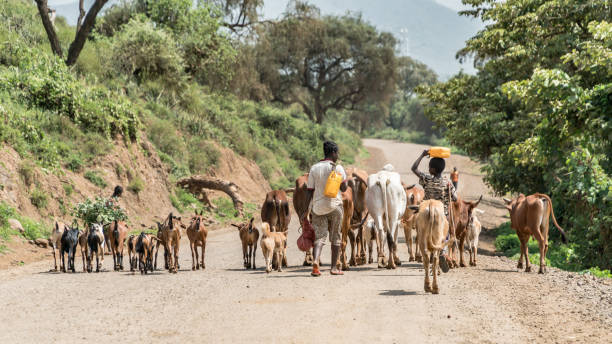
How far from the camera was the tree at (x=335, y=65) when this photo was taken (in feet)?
185

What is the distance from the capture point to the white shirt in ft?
36.2

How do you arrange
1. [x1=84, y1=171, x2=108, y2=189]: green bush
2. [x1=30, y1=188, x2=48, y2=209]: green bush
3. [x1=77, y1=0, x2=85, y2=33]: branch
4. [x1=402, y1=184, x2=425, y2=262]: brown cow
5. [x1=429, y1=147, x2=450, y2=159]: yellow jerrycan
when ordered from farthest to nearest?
[x1=77, y1=0, x2=85, y2=33]: branch < [x1=84, y1=171, x2=108, y2=189]: green bush < [x1=30, y1=188, x2=48, y2=209]: green bush < [x1=402, y1=184, x2=425, y2=262]: brown cow < [x1=429, y1=147, x2=450, y2=159]: yellow jerrycan

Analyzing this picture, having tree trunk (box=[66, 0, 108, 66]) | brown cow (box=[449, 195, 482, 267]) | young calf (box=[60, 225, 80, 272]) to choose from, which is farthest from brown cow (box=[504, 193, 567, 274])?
tree trunk (box=[66, 0, 108, 66])

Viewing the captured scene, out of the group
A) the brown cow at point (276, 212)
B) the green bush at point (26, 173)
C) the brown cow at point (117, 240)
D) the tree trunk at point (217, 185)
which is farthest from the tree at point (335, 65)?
the brown cow at point (117, 240)

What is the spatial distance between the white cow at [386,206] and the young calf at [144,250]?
13.8 ft

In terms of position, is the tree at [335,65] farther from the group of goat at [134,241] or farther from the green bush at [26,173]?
the group of goat at [134,241]

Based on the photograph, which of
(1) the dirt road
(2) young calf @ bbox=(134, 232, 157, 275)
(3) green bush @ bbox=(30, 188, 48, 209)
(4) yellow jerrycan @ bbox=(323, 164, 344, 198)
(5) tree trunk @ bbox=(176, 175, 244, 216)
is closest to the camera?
(1) the dirt road

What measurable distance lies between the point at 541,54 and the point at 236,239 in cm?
1042

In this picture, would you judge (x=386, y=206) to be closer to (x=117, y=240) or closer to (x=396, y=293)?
(x=396, y=293)

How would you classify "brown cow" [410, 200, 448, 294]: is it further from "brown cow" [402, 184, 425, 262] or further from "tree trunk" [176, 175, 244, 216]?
"tree trunk" [176, 175, 244, 216]

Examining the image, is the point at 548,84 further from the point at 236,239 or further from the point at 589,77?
the point at 236,239

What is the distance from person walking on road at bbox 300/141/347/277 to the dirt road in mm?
562

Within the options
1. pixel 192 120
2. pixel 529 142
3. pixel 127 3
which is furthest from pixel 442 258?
pixel 127 3

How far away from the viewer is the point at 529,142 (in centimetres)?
1655
